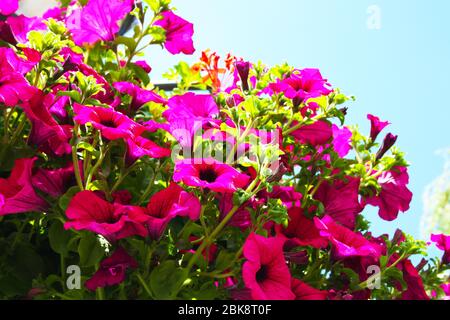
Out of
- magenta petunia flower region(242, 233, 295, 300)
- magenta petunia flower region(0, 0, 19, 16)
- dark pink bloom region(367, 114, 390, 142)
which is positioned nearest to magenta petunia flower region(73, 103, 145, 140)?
magenta petunia flower region(242, 233, 295, 300)

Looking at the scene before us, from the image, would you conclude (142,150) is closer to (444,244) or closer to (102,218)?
(102,218)

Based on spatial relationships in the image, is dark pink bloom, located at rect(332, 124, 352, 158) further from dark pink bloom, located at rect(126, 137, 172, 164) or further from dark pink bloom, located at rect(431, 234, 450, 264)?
dark pink bloom, located at rect(126, 137, 172, 164)

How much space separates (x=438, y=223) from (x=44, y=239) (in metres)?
5.80

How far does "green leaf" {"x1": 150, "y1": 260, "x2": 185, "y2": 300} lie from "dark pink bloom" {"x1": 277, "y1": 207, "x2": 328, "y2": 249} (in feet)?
0.65

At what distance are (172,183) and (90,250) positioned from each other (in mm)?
141

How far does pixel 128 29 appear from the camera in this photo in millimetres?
3607

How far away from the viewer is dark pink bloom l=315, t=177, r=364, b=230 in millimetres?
933

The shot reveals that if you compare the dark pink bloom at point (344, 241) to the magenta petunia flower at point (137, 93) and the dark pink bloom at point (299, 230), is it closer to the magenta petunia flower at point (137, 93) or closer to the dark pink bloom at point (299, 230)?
the dark pink bloom at point (299, 230)

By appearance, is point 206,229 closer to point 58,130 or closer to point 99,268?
point 99,268

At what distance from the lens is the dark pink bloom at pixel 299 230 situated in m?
0.80

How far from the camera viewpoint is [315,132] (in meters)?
0.91
